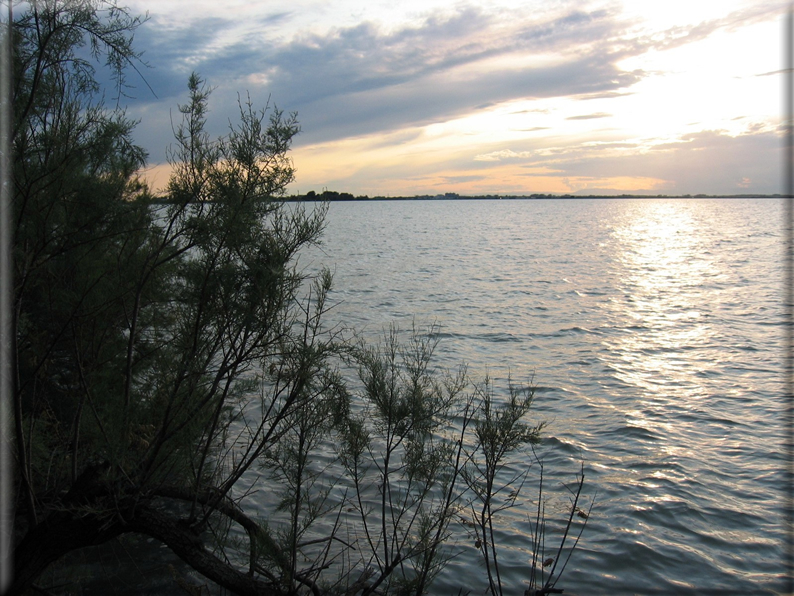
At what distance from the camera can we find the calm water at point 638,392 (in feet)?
20.1

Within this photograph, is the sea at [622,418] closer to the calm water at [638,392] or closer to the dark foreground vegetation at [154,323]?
the calm water at [638,392]

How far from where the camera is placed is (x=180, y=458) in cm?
394

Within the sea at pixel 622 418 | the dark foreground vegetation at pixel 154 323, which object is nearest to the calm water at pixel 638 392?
the sea at pixel 622 418

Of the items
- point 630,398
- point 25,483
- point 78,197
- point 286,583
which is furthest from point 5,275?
point 630,398

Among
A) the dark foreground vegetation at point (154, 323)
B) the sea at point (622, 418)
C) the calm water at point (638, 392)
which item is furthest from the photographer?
the calm water at point (638, 392)

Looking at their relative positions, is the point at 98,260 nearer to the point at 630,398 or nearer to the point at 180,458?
the point at 180,458

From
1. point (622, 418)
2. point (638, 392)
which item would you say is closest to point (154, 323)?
point (622, 418)

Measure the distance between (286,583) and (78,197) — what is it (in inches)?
123

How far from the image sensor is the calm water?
6.12 meters

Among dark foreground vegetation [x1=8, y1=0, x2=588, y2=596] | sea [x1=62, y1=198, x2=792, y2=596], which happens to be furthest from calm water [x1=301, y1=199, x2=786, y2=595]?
dark foreground vegetation [x1=8, y1=0, x2=588, y2=596]

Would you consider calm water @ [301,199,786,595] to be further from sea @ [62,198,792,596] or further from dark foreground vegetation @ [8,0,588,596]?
dark foreground vegetation @ [8,0,588,596]

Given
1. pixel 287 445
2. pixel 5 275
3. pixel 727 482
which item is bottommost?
pixel 727 482

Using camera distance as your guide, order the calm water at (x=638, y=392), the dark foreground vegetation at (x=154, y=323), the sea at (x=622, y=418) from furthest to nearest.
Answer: the calm water at (x=638, y=392)
the sea at (x=622, y=418)
the dark foreground vegetation at (x=154, y=323)

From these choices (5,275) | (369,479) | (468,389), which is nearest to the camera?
(5,275)
